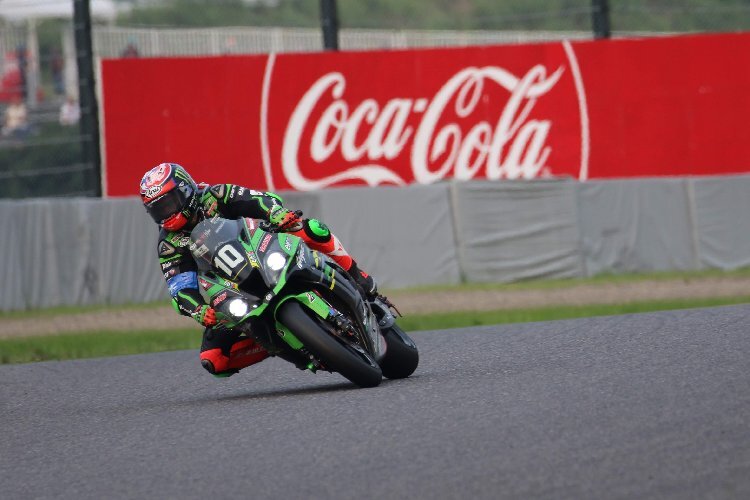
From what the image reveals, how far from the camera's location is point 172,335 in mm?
13969

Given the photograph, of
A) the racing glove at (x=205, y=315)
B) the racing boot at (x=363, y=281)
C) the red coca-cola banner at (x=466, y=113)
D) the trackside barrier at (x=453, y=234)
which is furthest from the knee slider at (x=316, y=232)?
the red coca-cola banner at (x=466, y=113)

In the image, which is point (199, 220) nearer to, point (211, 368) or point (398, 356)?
point (211, 368)

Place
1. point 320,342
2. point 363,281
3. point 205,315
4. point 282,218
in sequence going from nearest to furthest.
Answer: point 320,342, point 205,315, point 282,218, point 363,281

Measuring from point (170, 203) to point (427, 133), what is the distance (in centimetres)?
1090

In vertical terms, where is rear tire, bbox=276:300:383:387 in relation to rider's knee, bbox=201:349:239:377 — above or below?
above

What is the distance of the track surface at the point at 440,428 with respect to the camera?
529 centimetres

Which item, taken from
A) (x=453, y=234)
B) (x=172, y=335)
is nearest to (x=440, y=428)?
(x=172, y=335)

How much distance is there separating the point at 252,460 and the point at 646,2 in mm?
41147

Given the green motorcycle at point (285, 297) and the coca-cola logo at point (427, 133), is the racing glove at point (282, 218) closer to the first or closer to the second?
the green motorcycle at point (285, 297)

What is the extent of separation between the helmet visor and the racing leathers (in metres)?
0.15

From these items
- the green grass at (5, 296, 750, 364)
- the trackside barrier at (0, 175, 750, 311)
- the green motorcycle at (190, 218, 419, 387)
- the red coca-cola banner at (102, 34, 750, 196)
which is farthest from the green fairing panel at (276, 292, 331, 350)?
the red coca-cola banner at (102, 34, 750, 196)

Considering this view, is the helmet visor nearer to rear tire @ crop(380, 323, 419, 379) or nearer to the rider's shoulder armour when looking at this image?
the rider's shoulder armour

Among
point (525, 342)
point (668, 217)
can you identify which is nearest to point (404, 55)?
point (668, 217)

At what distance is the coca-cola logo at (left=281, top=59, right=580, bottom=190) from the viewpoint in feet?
60.7
